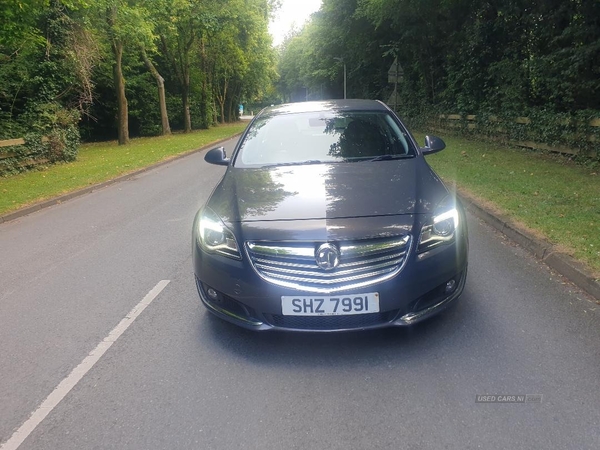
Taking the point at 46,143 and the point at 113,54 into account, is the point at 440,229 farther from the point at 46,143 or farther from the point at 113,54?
the point at 113,54

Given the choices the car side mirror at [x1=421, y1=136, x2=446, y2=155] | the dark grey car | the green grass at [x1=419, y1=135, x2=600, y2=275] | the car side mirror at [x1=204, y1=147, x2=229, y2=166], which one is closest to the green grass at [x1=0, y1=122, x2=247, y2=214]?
the car side mirror at [x1=204, y1=147, x2=229, y2=166]

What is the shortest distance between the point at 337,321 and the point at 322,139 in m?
2.33

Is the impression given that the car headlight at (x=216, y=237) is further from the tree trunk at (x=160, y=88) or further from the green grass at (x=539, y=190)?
the tree trunk at (x=160, y=88)

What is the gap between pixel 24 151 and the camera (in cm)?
1564

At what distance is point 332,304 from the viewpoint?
3.31 meters

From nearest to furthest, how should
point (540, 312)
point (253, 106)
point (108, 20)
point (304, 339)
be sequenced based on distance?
point (304, 339) → point (540, 312) → point (108, 20) → point (253, 106)

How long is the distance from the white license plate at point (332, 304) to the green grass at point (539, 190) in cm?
262

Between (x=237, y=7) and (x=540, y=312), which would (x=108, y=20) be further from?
(x=540, y=312)

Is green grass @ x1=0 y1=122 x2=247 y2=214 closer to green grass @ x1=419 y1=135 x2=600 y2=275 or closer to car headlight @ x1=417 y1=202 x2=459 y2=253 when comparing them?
green grass @ x1=419 y1=135 x2=600 y2=275

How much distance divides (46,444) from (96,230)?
5.51m

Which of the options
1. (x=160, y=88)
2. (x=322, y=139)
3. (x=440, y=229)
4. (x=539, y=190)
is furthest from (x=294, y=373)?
(x=160, y=88)

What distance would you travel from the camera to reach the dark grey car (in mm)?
3340

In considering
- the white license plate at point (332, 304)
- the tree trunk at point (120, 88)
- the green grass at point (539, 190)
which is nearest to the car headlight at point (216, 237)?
the white license plate at point (332, 304)

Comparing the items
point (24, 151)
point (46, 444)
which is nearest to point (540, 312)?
point (46, 444)
